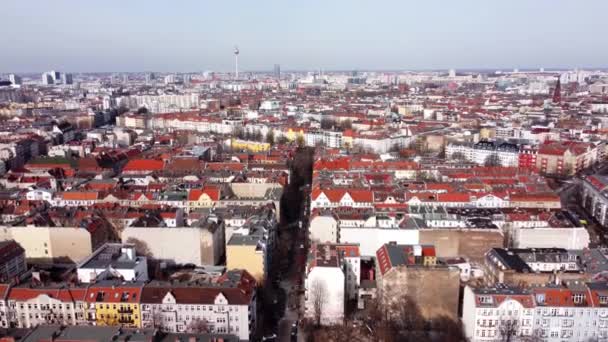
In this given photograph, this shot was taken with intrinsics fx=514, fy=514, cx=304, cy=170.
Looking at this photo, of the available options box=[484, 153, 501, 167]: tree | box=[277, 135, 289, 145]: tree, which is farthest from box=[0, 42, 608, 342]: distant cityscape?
box=[277, 135, 289, 145]: tree

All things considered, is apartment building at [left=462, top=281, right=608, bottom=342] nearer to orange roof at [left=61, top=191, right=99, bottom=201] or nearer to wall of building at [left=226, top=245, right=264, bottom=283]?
wall of building at [left=226, top=245, right=264, bottom=283]

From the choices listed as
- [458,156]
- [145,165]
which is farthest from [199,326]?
[458,156]

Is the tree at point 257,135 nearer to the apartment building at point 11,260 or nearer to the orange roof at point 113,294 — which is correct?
the apartment building at point 11,260

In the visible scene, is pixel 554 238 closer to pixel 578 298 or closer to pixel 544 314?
pixel 578 298

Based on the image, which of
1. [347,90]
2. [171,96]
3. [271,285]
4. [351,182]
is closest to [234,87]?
[347,90]

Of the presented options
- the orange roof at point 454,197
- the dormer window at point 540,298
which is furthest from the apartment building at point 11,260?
the orange roof at point 454,197
